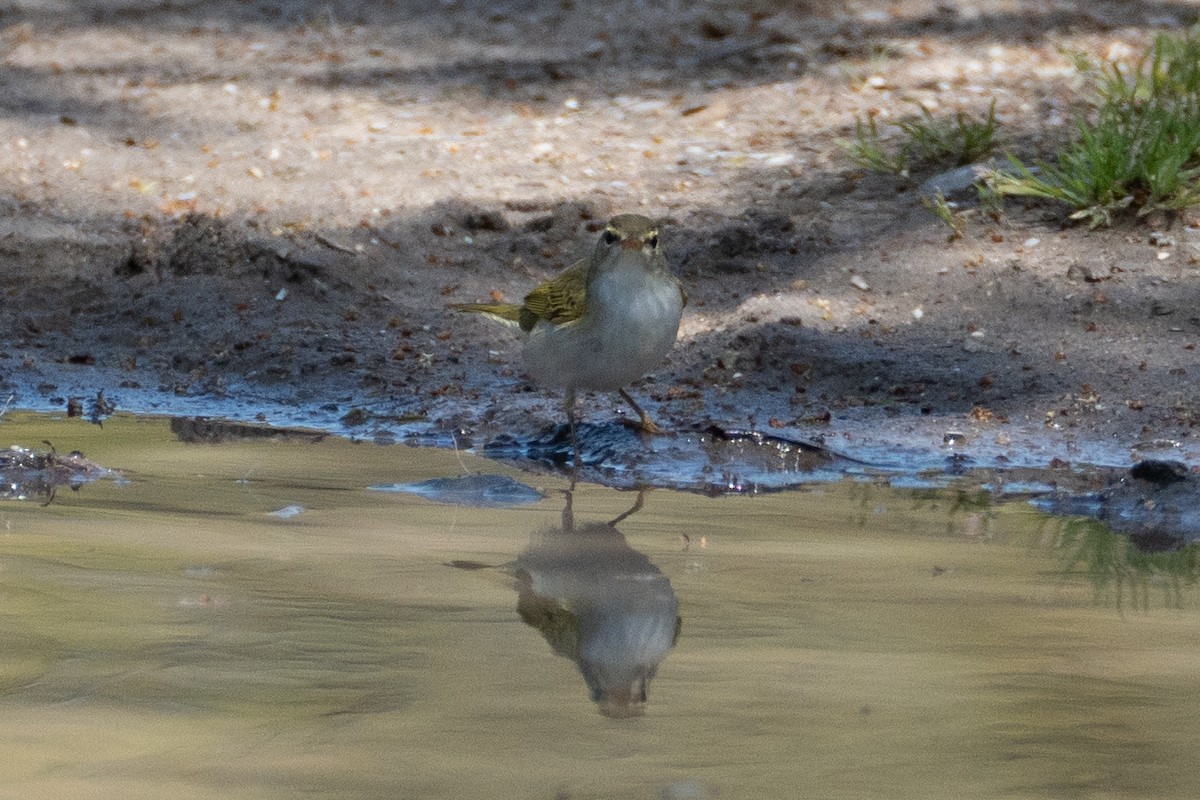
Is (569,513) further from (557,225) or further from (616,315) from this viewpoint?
(557,225)

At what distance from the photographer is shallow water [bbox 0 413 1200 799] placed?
2693 mm

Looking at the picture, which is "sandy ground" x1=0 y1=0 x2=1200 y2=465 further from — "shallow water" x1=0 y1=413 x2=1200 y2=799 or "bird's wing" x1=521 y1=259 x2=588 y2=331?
"shallow water" x1=0 y1=413 x2=1200 y2=799

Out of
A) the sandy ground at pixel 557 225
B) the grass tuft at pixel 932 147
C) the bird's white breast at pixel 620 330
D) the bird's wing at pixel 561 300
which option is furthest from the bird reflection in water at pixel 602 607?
the grass tuft at pixel 932 147

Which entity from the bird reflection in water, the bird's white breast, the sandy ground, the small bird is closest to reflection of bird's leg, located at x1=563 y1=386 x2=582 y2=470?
the small bird

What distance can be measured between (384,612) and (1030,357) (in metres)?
3.54

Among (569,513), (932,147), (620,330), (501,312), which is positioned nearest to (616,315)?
(620,330)

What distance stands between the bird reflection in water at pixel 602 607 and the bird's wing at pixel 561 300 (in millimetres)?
997

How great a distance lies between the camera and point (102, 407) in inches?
253

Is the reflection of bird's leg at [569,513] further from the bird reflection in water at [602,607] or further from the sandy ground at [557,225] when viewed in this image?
the sandy ground at [557,225]

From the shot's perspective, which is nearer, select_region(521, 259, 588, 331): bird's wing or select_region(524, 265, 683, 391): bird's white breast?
select_region(524, 265, 683, 391): bird's white breast

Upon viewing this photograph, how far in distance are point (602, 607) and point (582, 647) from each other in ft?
1.10

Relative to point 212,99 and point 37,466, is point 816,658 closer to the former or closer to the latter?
point 37,466

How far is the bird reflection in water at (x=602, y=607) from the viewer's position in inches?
126

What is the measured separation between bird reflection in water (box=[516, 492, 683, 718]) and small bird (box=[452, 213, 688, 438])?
0.77 m
